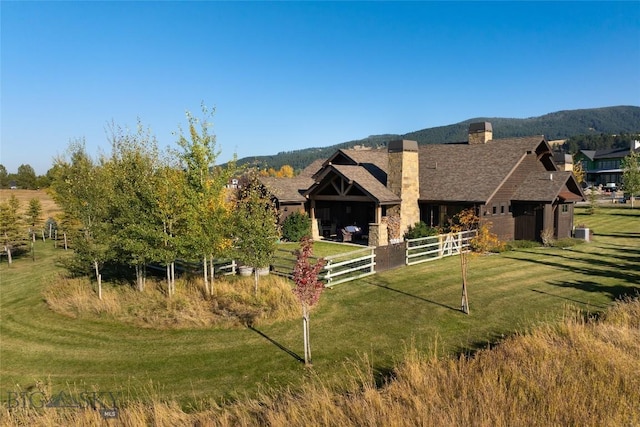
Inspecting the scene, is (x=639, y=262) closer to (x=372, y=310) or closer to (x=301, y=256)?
(x=372, y=310)

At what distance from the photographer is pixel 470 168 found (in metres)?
26.8

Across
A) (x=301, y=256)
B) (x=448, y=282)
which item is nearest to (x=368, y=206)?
(x=448, y=282)

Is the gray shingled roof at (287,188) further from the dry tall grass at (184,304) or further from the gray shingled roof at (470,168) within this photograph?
the dry tall grass at (184,304)

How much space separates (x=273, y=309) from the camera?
13.3 metres

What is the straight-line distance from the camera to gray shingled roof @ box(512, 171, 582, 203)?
24203mm

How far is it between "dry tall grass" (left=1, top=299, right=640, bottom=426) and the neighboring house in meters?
95.3

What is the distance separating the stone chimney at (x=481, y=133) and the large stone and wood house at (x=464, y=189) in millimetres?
790

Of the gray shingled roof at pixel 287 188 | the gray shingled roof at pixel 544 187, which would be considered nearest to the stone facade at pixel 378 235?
the gray shingled roof at pixel 287 188

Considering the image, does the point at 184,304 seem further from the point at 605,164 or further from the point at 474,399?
the point at 605,164

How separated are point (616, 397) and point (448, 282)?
10084 mm

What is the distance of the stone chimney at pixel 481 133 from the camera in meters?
30.1

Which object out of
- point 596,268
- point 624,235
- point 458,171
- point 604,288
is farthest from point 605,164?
point 604,288

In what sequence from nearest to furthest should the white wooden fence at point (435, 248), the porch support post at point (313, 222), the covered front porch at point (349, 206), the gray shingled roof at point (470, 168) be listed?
the white wooden fence at point (435, 248) → the gray shingled roof at point (470, 168) → the covered front porch at point (349, 206) → the porch support post at point (313, 222)

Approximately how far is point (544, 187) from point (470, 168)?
456 centimetres
